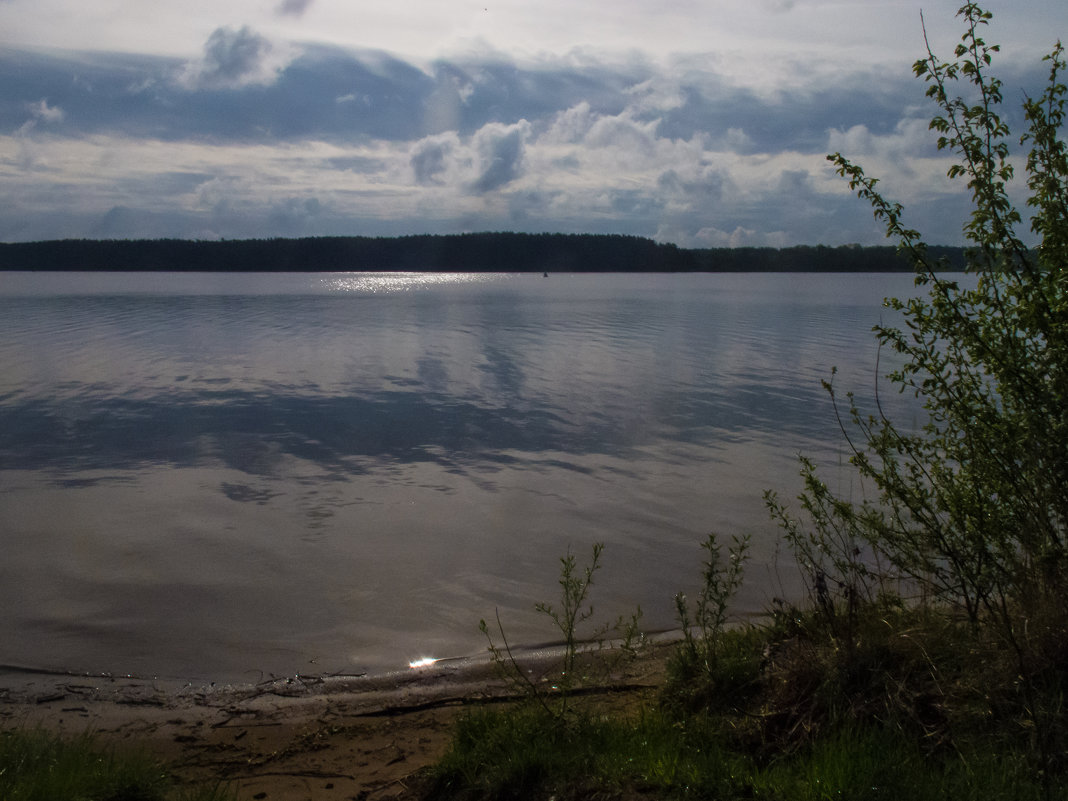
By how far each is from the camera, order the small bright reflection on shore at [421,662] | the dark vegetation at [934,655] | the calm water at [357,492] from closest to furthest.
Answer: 1. the dark vegetation at [934,655]
2. the small bright reflection on shore at [421,662]
3. the calm water at [357,492]

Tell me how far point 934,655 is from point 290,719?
4275 millimetres

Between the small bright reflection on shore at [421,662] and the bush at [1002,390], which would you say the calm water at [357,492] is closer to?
the small bright reflection on shore at [421,662]

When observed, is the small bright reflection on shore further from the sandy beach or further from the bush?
the bush

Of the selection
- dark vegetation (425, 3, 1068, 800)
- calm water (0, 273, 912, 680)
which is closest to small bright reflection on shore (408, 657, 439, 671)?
calm water (0, 273, 912, 680)

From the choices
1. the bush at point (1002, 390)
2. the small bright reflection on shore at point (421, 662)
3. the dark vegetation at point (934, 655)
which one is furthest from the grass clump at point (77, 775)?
the bush at point (1002, 390)

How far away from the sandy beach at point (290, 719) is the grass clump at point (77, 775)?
400 millimetres

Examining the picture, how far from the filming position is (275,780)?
511cm

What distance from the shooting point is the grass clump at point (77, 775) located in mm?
4246

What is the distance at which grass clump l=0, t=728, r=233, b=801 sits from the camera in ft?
13.9

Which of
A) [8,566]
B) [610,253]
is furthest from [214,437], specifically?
[610,253]

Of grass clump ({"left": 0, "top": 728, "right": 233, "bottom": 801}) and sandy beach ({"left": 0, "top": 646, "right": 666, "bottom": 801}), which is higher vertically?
grass clump ({"left": 0, "top": 728, "right": 233, "bottom": 801})

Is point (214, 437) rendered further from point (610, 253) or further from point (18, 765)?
point (610, 253)

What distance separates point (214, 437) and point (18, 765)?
1107 cm

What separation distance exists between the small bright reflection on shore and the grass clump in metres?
2.33
